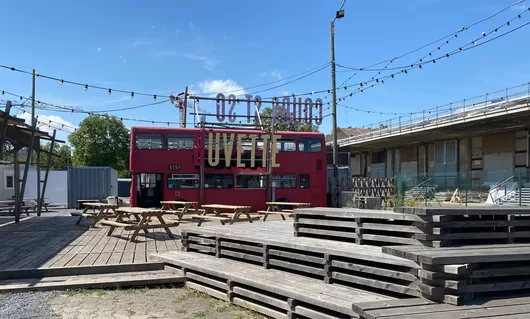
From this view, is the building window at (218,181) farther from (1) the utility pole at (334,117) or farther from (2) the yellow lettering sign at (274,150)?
(1) the utility pole at (334,117)

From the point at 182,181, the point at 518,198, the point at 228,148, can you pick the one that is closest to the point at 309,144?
the point at 228,148

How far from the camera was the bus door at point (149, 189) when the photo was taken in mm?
17297

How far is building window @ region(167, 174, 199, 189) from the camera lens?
17.5m

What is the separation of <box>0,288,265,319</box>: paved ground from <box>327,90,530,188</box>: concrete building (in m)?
18.2

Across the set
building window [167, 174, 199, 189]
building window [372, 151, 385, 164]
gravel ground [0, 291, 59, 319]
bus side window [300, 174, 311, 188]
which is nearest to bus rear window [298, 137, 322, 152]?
bus side window [300, 174, 311, 188]

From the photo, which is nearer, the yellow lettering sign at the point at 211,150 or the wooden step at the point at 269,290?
the wooden step at the point at 269,290

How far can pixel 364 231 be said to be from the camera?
16.5 feet

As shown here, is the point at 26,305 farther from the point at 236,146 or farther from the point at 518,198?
the point at 518,198

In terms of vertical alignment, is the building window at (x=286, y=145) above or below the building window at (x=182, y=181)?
above

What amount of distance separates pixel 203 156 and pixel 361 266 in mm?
13517

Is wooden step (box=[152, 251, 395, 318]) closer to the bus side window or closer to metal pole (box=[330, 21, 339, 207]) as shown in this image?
the bus side window

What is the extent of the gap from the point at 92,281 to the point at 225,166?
492 inches

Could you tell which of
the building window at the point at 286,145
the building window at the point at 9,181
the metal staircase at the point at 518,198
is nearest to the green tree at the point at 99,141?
the building window at the point at 9,181

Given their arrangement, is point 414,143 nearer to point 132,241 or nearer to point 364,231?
point 132,241
